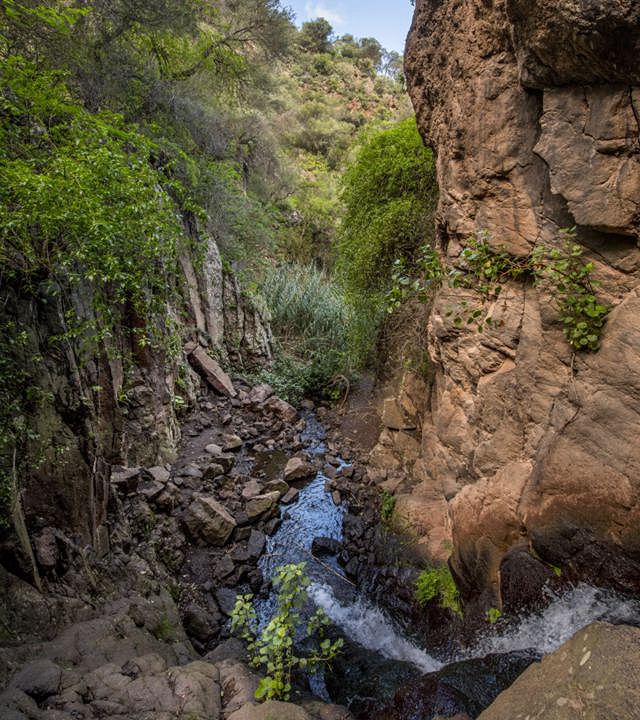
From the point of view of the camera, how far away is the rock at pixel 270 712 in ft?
9.39

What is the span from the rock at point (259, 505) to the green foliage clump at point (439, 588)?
107 inches

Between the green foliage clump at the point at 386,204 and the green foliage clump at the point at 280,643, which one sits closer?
the green foliage clump at the point at 280,643

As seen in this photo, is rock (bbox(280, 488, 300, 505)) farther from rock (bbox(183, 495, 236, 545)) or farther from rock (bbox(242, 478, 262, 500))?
rock (bbox(183, 495, 236, 545))

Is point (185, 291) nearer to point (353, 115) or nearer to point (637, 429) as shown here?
point (637, 429)

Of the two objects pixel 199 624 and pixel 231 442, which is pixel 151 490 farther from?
pixel 231 442

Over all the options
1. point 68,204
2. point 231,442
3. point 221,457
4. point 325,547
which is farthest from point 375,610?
point 68,204

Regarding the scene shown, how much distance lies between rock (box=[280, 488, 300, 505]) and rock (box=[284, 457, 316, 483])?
15.5 inches

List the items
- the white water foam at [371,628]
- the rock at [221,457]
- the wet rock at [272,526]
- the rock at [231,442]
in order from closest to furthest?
1. the white water foam at [371,628]
2. the wet rock at [272,526]
3. the rock at [221,457]
4. the rock at [231,442]

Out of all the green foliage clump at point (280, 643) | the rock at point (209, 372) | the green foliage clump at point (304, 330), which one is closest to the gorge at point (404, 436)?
the green foliage clump at point (280, 643)

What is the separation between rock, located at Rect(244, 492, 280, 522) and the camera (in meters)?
6.74

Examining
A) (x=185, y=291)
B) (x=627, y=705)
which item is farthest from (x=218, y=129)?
(x=627, y=705)

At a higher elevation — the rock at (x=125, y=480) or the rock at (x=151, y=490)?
the rock at (x=125, y=480)

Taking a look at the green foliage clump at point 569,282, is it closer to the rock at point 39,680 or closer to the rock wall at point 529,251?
the rock wall at point 529,251

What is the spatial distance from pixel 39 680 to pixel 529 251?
5072 millimetres
